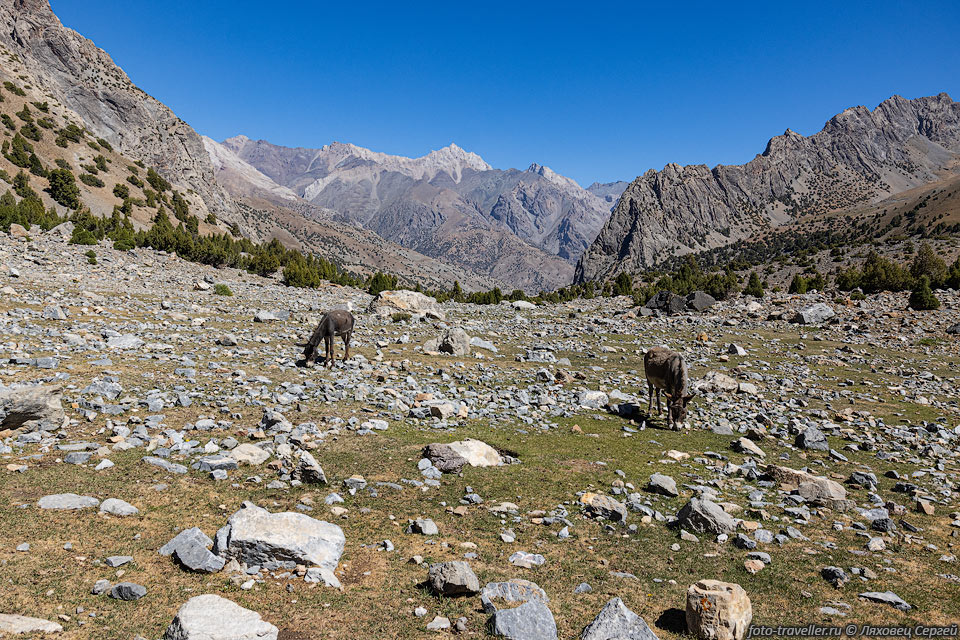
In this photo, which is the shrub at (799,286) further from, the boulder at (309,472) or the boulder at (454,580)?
the boulder at (454,580)

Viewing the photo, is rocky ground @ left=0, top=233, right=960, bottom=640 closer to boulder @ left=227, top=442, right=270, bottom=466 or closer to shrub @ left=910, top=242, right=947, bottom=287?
boulder @ left=227, top=442, right=270, bottom=466

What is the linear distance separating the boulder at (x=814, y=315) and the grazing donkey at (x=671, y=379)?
34044mm

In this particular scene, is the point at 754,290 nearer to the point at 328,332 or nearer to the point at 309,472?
the point at 328,332

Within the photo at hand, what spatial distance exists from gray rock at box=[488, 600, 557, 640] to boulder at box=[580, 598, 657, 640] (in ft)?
1.54

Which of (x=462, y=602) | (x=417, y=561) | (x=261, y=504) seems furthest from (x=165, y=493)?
(x=462, y=602)

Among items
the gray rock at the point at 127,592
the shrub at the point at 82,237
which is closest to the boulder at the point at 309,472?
the gray rock at the point at 127,592

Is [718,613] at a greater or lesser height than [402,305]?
lesser

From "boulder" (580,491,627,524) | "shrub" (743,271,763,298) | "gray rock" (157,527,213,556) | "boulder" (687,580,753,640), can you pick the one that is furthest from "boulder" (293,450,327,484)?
"shrub" (743,271,763,298)

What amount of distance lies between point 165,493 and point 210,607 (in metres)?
4.31

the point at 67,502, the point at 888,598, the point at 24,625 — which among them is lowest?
the point at 67,502

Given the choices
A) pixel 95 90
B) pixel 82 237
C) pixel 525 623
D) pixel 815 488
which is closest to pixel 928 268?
pixel 815 488

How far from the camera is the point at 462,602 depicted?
6.64m

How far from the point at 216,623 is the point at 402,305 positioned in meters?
37.9

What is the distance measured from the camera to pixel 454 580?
263 inches
